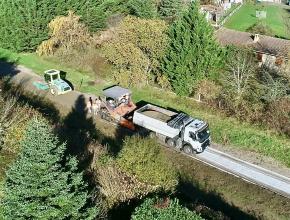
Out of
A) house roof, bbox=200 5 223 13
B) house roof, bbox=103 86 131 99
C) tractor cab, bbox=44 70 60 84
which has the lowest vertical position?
house roof, bbox=200 5 223 13

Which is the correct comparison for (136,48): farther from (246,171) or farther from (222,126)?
(246,171)

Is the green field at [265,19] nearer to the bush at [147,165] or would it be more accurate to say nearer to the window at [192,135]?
the window at [192,135]

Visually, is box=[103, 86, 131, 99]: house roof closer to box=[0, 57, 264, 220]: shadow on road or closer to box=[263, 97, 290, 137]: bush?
box=[0, 57, 264, 220]: shadow on road

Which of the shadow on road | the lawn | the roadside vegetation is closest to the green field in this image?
the roadside vegetation

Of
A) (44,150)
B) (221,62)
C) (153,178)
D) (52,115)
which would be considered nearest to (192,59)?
(221,62)

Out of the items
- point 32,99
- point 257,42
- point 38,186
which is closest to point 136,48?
point 32,99

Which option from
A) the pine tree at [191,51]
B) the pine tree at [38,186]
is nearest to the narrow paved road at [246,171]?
the pine tree at [191,51]
